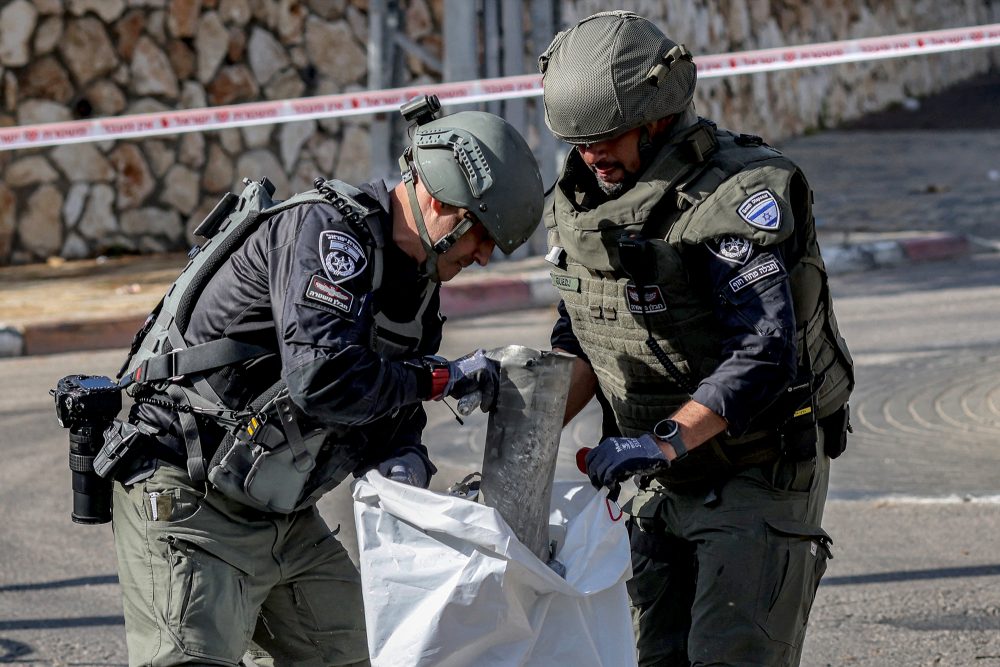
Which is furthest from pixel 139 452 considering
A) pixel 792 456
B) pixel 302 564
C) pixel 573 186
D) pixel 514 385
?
pixel 792 456

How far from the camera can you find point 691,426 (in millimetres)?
2838

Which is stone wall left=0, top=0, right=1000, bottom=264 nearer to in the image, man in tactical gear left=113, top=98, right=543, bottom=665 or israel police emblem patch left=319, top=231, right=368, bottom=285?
A: man in tactical gear left=113, top=98, right=543, bottom=665

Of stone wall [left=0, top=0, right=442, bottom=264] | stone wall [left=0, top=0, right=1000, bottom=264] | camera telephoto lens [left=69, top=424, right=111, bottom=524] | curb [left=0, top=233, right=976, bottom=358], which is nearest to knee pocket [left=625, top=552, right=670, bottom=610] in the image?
camera telephoto lens [left=69, top=424, right=111, bottom=524]

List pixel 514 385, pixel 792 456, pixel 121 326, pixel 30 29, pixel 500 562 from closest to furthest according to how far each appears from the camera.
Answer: pixel 500 562
pixel 514 385
pixel 792 456
pixel 121 326
pixel 30 29

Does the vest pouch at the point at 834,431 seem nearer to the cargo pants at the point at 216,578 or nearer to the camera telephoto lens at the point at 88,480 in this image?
the cargo pants at the point at 216,578

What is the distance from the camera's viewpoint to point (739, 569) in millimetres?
3029

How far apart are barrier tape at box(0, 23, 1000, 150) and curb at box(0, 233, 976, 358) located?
46.7 inches

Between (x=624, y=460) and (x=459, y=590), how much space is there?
1.37ft

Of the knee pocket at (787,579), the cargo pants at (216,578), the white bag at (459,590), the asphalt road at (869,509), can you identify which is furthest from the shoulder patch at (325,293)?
the asphalt road at (869,509)

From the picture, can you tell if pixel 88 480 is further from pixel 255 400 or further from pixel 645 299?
pixel 645 299

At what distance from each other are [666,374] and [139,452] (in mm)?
1176

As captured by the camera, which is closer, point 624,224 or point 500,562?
point 500,562

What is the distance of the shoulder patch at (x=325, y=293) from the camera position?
8.97 ft

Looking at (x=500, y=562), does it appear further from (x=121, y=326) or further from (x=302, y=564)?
(x=121, y=326)
